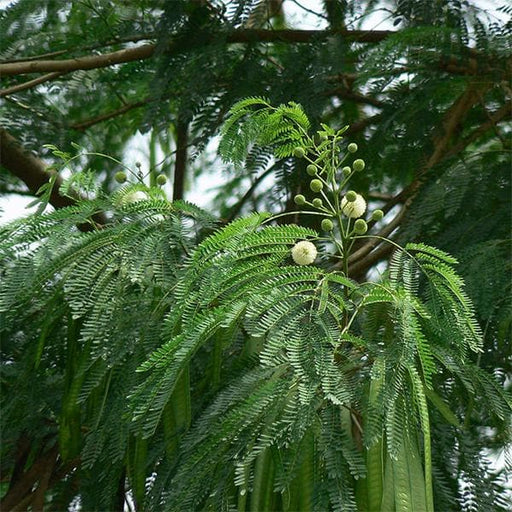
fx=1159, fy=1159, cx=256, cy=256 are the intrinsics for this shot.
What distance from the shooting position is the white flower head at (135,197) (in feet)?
7.55

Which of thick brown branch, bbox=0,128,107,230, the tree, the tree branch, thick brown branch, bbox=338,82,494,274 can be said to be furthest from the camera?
the tree branch

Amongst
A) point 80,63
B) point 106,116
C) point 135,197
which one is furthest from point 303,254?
point 106,116

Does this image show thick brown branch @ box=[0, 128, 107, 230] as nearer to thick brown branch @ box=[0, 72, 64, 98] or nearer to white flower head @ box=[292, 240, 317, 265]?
thick brown branch @ box=[0, 72, 64, 98]

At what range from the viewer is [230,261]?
76.2 inches

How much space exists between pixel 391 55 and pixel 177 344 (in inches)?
51.0

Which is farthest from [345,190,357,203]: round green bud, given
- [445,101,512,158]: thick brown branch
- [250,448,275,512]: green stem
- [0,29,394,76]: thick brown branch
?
[0,29,394,76]: thick brown branch

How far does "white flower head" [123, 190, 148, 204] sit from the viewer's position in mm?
2302

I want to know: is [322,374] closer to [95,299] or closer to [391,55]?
[95,299]

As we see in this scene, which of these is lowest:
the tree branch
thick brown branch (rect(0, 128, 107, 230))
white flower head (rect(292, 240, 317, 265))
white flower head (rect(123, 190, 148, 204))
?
white flower head (rect(292, 240, 317, 265))

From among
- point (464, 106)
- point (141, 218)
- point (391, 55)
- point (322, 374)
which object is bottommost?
point (322, 374)

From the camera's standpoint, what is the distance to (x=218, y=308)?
189cm

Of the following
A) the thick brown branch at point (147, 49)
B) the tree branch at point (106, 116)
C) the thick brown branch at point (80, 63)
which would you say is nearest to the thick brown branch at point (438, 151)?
the thick brown branch at point (147, 49)

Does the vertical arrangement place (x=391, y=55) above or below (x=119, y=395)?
above

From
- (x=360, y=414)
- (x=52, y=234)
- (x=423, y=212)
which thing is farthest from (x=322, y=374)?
(x=423, y=212)
